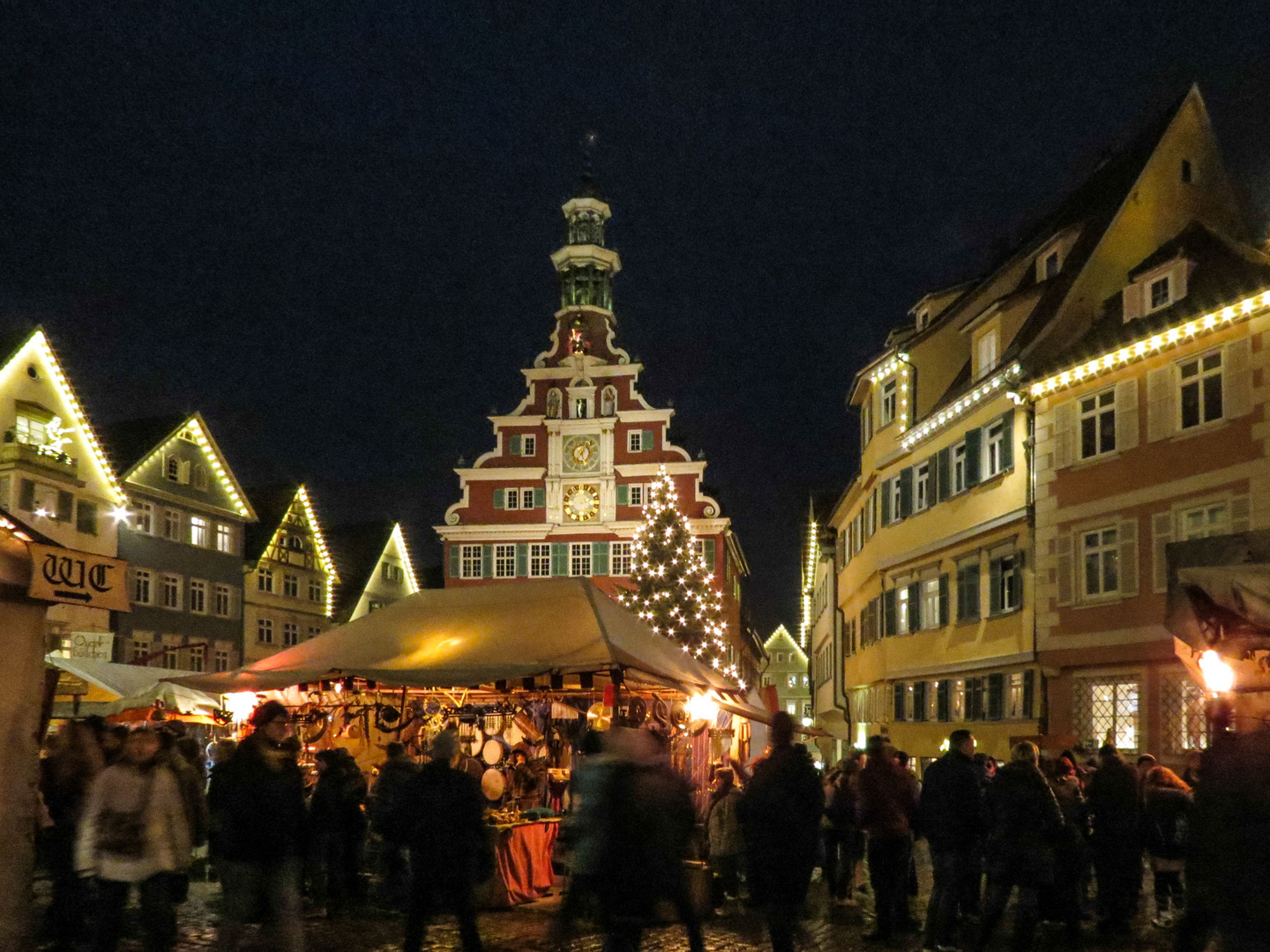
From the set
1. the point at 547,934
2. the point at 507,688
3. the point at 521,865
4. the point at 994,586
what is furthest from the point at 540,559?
the point at 547,934

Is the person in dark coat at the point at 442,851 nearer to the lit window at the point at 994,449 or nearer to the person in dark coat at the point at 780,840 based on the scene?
the person in dark coat at the point at 780,840

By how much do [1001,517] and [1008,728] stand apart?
3.71 m

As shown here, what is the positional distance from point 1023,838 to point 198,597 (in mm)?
42048

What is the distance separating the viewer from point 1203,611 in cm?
1152

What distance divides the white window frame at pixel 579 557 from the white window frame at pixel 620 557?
893 millimetres

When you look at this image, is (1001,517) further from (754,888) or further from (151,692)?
(754,888)

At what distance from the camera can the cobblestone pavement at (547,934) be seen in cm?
1169

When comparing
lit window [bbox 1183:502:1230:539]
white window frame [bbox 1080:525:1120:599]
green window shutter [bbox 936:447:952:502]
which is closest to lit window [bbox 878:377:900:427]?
green window shutter [bbox 936:447:952:502]

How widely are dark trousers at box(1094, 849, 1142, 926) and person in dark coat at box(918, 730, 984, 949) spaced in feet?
6.18

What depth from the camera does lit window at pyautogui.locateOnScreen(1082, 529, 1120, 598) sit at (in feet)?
75.3

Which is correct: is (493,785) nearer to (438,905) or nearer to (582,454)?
(438,905)

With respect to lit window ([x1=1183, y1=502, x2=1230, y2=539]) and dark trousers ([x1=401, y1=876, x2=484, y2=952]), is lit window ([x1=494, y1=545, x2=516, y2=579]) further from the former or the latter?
dark trousers ([x1=401, y1=876, x2=484, y2=952])

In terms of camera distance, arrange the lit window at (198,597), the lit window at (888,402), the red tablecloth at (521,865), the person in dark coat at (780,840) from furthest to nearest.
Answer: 1. the lit window at (198,597)
2. the lit window at (888,402)
3. the red tablecloth at (521,865)
4. the person in dark coat at (780,840)

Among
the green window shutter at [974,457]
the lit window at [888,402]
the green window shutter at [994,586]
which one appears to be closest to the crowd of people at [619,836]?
the green window shutter at [994,586]
